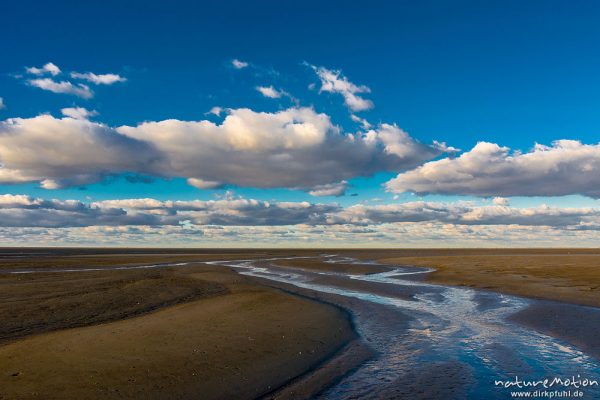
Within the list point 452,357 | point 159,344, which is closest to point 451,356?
point 452,357

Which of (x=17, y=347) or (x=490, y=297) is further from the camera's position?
(x=490, y=297)

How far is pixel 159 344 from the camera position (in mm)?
14047

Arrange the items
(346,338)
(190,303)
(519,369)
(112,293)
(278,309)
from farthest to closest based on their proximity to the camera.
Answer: (112,293)
(190,303)
(278,309)
(346,338)
(519,369)

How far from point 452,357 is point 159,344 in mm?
9635

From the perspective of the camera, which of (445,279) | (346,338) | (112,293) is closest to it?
(346,338)

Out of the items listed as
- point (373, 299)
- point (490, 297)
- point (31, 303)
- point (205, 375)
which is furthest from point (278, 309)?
point (490, 297)

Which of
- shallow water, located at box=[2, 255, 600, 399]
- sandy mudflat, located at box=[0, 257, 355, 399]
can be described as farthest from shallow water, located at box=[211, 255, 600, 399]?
sandy mudflat, located at box=[0, 257, 355, 399]

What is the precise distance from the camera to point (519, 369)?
12.5 metres

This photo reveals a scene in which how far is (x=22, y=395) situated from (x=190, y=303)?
49.7 feet

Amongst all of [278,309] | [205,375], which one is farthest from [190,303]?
[205,375]

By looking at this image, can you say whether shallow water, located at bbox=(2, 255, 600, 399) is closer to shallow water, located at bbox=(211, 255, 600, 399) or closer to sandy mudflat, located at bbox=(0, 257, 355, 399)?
shallow water, located at bbox=(211, 255, 600, 399)

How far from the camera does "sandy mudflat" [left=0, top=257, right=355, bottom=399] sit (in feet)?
33.8

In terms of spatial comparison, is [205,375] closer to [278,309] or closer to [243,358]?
[243,358]

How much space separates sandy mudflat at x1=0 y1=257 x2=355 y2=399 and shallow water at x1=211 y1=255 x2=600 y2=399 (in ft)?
5.55
